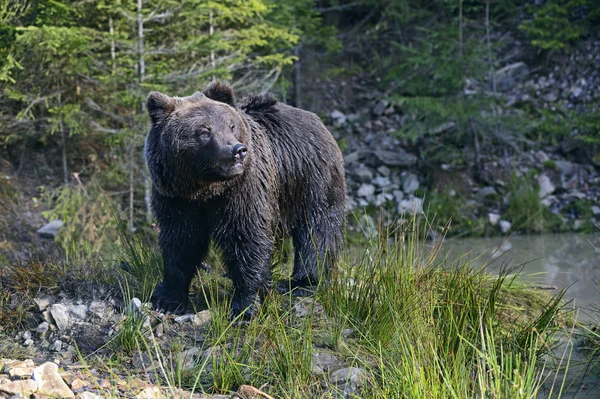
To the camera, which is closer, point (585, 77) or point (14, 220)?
point (14, 220)

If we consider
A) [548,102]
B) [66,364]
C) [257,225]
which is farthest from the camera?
[548,102]

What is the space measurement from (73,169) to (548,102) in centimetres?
1007

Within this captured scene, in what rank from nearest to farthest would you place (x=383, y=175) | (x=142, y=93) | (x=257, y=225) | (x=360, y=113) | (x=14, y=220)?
(x=257, y=225)
(x=142, y=93)
(x=14, y=220)
(x=383, y=175)
(x=360, y=113)

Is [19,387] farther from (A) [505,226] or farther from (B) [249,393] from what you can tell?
(A) [505,226]

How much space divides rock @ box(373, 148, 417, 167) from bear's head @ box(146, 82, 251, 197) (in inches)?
365

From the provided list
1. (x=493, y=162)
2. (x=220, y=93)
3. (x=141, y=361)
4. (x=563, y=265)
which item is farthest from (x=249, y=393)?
(x=493, y=162)

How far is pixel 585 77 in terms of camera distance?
50.3 feet

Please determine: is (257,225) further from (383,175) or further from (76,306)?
(383,175)

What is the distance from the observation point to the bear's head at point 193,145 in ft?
16.0

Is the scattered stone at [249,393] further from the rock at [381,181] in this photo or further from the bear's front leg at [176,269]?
the rock at [381,181]

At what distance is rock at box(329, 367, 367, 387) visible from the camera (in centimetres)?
447

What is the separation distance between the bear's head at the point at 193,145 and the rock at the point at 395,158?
30.4ft

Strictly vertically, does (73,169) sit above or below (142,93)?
below

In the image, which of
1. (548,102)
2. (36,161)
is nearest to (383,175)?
(548,102)
